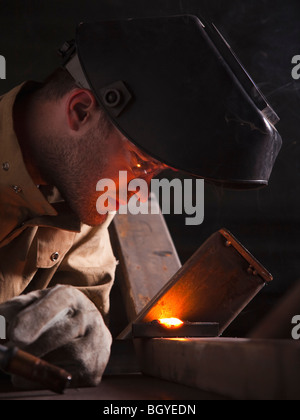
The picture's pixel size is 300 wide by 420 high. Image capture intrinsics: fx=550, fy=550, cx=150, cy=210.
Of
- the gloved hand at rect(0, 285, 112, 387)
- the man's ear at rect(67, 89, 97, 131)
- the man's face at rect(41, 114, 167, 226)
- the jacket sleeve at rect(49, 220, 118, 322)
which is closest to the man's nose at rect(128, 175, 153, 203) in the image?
the man's face at rect(41, 114, 167, 226)

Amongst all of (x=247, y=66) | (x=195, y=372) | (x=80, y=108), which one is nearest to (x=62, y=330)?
(x=195, y=372)

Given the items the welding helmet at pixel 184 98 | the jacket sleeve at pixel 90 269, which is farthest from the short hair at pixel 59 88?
the jacket sleeve at pixel 90 269

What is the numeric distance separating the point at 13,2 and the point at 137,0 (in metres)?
0.56

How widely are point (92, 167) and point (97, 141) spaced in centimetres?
8

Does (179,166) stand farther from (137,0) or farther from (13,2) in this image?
(13,2)

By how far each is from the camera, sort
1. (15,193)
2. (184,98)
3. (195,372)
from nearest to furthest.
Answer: (195,372) → (184,98) → (15,193)

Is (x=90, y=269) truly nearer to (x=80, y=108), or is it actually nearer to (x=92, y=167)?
(x=92, y=167)

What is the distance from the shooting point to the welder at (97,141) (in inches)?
45.5

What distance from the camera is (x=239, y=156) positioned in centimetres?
129

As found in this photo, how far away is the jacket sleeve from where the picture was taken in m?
1.83

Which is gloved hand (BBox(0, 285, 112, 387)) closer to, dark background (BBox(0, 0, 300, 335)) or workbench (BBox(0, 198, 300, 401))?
workbench (BBox(0, 198, 300, 401))

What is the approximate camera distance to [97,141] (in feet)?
5.09

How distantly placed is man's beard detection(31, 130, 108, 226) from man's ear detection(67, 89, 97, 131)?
0.13ft
